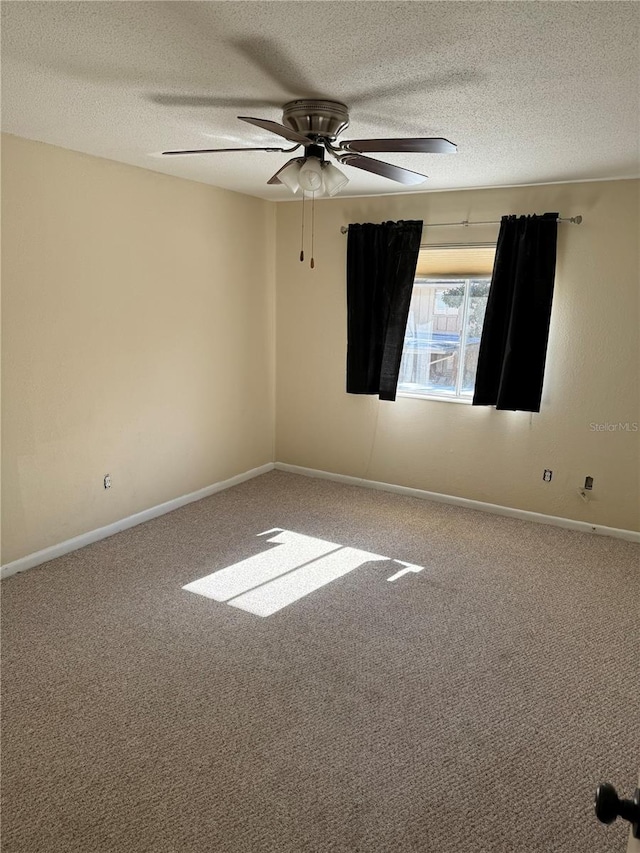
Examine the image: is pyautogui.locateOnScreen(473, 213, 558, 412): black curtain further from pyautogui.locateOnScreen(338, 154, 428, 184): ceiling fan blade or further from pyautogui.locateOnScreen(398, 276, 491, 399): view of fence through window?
pyautogui.locateOnScreen(338, 154, 428, 184): ceiling fan blade

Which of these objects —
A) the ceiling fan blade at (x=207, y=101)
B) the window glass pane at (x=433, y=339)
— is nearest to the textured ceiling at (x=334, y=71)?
the ceiling fan blade at (x=207, y=101)

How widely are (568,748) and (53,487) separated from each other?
10.2ft

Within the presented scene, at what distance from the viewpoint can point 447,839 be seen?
1854mm

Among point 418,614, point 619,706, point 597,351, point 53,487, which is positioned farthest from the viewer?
point 597,351

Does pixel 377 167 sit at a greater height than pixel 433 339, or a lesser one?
greater

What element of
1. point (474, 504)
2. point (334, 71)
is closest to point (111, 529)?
point (474, 504)

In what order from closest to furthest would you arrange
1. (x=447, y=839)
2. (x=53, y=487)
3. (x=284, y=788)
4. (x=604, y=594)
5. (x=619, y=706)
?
(x=447, y=839) → (x=284, y=788) → (x=619, y=706) → (x=604, y=594) → (x=53, y=487)

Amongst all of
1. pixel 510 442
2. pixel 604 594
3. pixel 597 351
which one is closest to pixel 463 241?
pixel 597 351

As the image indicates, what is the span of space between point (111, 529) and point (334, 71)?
3.19m

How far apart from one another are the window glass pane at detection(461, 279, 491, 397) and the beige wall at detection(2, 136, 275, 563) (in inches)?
71.7

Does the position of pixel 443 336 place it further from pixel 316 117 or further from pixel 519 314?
pixel 316 117

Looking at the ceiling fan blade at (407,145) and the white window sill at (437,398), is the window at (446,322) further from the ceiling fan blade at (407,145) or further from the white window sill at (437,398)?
the ceiling fan blade at (407,145)

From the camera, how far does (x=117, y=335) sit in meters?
3.87

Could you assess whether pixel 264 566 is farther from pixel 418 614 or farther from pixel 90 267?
pixel 90 267
